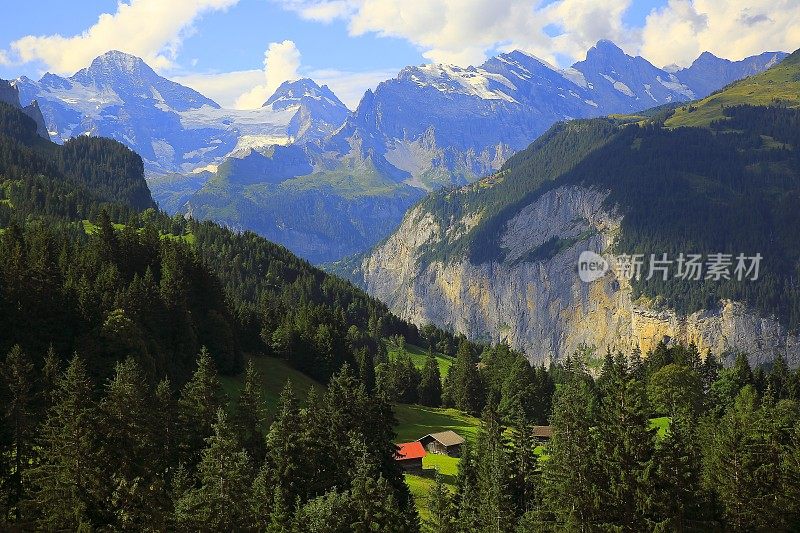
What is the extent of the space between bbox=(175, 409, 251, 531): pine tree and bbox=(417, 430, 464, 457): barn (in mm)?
54215

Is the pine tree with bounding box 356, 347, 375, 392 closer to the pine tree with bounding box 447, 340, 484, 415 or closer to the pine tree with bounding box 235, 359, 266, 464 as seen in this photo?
the pine tree with bounding box 447, 340, 484, 415

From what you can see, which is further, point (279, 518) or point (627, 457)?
point (279, 518)

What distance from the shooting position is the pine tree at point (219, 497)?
142 ft

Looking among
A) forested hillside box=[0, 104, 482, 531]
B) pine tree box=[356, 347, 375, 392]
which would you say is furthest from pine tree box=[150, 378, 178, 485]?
pine tree box=[356, 347, 375, 392]

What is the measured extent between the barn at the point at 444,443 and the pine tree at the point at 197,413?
43.5 m

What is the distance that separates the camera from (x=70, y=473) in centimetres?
4338

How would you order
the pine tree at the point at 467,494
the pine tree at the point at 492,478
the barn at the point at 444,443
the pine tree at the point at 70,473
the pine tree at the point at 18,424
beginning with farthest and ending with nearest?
the barn at the point at 444,443
the pine tree at the point at 467,494
the pine tree at the point at 492,478
the pine tree at the point at 18,424
the pine tree at the point at 70,473

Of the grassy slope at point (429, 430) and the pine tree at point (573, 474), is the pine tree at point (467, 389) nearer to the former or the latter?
the grassy slope at point (429, 430)

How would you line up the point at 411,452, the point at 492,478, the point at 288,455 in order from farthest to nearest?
1. the point at 411,452
2. the point at 492,478
3. the point at 288,455

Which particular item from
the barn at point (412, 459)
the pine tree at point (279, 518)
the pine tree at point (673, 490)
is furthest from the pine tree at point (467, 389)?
the pine tree at point (279, 518)

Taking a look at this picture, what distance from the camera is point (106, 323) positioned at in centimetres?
7250

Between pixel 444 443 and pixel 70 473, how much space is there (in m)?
60.7

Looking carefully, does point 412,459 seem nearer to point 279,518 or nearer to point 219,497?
point 279,518

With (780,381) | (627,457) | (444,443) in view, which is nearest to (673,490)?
(627,457)
